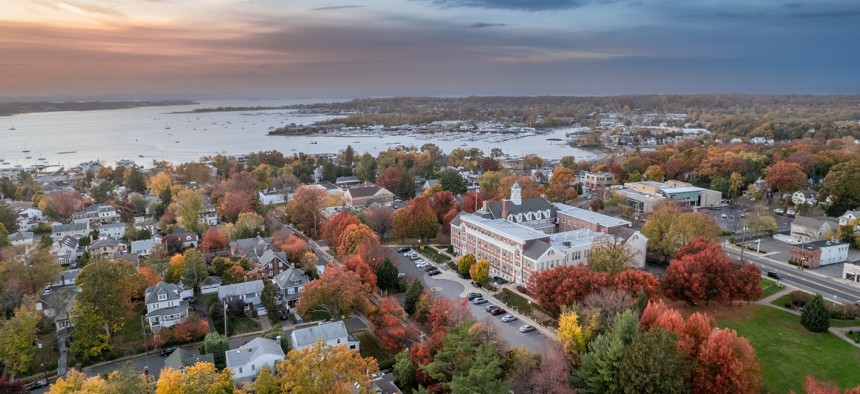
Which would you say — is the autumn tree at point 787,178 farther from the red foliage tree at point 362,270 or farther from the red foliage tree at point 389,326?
the red foliage tree at point 389,326

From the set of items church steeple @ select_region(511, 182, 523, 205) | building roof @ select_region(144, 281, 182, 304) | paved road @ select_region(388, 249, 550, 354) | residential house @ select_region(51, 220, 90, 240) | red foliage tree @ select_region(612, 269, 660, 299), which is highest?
church steeple @ select_region(511, 182, 523, 205)

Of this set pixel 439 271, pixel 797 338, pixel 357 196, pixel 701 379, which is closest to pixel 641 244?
pixel 797 338

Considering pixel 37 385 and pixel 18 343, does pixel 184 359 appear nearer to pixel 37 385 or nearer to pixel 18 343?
pixel 37 385

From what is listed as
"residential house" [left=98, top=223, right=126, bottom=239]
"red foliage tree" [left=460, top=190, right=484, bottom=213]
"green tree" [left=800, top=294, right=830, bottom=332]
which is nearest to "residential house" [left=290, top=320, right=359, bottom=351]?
"green tree" [left=800, top=294, right=830, bottom=332]

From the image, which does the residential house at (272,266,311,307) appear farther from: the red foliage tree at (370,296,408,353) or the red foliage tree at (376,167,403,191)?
the red foliage tree at (376,167,403,191)

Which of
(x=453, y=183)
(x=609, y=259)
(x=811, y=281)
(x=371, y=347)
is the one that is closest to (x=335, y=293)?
(x=371, y=347)

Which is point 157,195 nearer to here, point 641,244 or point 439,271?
point 439,271

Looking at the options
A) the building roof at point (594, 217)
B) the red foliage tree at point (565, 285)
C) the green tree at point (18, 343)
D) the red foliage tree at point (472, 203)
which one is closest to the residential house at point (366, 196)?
the red foliage tree at point (472, 203)
